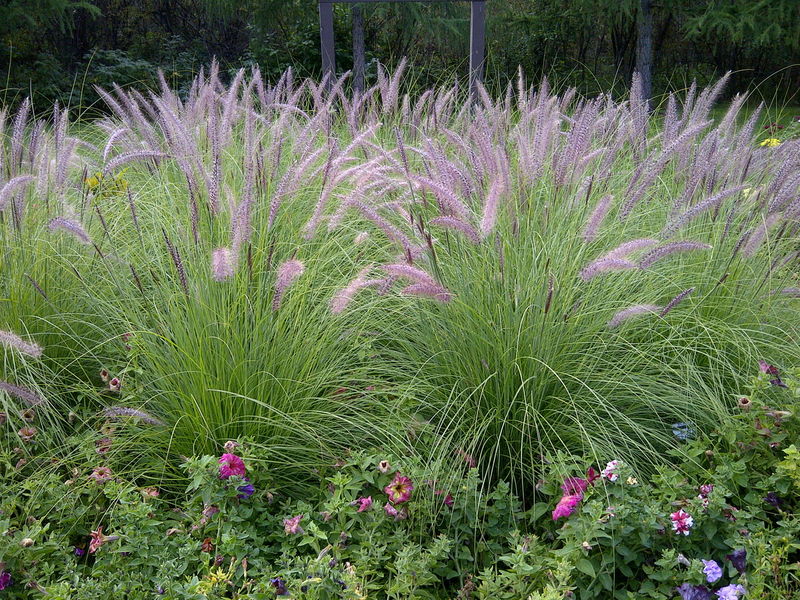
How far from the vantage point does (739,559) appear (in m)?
2.10

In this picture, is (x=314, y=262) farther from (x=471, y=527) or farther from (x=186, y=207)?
(x=471, y=527)

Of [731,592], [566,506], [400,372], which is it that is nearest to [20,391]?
[400,372]

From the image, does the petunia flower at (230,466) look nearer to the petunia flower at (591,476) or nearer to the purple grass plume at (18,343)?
the purple grass plume at (18,343)

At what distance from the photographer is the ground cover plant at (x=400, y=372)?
86.7 inches

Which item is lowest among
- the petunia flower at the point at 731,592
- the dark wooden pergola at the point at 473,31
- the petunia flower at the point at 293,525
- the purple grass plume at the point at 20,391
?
the petunia flower at the point at 731,592

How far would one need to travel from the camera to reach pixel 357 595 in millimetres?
1879

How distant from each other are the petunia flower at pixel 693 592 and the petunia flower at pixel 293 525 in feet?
3.28

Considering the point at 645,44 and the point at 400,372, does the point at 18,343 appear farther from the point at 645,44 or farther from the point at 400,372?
the point at 645,44

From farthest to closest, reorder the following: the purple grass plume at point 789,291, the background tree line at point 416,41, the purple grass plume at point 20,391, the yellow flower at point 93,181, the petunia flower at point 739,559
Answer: the background tree line at point 416,41 < the yellow flower at point 93,181 < the purple grass plume at point 789,291 < the purple grass plume at point 20,391 < the petunia flower at point 739,559

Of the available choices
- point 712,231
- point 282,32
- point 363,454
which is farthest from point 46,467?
point 282,32

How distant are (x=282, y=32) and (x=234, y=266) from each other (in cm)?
1292

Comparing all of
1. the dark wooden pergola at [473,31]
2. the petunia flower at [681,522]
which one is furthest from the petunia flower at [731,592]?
the dark wooden pergola at [473,31]

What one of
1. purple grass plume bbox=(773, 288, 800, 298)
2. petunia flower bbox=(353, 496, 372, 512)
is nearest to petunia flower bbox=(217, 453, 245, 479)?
petunia flower bbox=(353, 496, 372, 512)

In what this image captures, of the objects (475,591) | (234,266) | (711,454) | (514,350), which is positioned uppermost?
(234,266)
